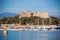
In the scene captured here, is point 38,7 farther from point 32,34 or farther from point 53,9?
point 32,34

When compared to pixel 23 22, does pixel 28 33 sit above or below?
below

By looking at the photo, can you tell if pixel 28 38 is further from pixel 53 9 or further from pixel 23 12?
pixel 53 9

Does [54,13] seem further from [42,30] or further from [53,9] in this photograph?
[42,30]

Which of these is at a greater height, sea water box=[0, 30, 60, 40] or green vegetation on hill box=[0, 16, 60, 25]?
green vegetation on hill box=[0, 16, 60, 25]

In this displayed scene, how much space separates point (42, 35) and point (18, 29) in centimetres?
45

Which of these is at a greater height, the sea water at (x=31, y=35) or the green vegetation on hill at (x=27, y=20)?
the green vegetation on hill at (x=27, y=20)

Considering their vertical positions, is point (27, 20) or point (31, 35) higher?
point (27, 20)

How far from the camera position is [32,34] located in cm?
314

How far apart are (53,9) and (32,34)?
60 centimetres

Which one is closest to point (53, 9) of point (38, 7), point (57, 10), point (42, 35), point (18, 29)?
point (57, 10)

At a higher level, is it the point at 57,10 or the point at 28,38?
the point at 57,10

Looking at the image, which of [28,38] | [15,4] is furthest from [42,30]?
[15,4]

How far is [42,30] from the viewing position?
3.20 meters

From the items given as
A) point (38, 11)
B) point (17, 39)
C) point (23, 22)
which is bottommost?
point (17, 39)
